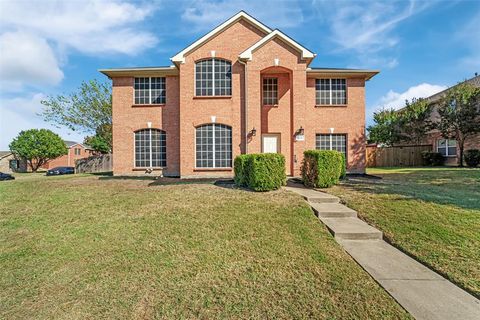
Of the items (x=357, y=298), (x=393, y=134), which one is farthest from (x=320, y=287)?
(x=393, y=134)

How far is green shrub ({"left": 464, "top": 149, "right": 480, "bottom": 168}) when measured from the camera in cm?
2100

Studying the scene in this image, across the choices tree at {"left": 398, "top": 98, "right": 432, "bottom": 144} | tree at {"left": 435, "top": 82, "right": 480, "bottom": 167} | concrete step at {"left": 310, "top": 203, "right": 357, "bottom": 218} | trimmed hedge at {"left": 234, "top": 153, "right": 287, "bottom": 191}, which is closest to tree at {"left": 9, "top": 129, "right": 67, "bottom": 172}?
trimmed hedge at {"left": 234, "top": 153, "right": 287, "bottom": 191}

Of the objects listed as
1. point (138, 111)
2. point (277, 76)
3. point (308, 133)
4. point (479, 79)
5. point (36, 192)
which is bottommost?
point (36, 192)

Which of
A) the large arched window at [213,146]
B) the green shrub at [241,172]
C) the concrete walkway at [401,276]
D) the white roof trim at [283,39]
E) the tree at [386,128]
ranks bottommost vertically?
the concrete walkway at [401,276]

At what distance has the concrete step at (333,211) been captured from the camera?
6.62 metres

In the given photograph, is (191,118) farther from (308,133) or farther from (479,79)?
(479,79)

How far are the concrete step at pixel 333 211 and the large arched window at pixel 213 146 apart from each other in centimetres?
733

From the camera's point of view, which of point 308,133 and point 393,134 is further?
point 393,134

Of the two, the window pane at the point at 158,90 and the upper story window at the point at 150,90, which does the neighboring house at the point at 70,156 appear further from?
Result: the window pane at the point at 158,90

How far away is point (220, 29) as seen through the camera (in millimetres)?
13641

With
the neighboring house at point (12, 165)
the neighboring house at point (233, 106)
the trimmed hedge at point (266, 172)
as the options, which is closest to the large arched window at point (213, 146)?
the neighboring house at point (233, 106)

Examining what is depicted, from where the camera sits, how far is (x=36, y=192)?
10656 millimetres

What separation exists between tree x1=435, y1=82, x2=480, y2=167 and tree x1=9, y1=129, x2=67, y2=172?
50.2 metres

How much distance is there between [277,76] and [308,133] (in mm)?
3760
